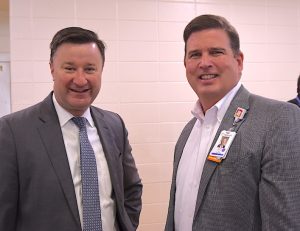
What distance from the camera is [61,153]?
154 cm

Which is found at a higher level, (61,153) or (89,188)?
(61,153)

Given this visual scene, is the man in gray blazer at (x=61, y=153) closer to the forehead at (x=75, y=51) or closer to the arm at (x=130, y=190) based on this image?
the forehead at (x=75, y=51)

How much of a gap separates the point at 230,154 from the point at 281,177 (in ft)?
0.65

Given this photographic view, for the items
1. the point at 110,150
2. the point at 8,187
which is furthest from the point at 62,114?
the point at 8,187

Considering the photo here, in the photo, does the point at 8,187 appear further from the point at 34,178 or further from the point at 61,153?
the point at 61,153

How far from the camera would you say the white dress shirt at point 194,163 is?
1386 mm

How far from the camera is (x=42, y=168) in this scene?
1.49 metres

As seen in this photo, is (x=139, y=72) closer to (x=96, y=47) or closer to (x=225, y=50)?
(x=96, y=47)

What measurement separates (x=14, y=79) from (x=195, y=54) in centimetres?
175

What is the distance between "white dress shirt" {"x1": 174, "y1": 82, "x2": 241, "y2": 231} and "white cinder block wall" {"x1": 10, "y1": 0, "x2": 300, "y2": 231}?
1.38 meters

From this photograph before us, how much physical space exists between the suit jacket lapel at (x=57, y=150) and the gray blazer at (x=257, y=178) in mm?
595

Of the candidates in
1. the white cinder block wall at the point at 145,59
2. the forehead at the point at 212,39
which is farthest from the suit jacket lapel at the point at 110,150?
the white cinder block wall at the point at 145,59

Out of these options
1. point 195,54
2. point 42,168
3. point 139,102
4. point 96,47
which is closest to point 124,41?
point 139,102

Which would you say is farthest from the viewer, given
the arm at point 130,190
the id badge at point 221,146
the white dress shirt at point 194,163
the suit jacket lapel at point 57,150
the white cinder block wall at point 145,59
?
the white cinder block wall at point 145,59
